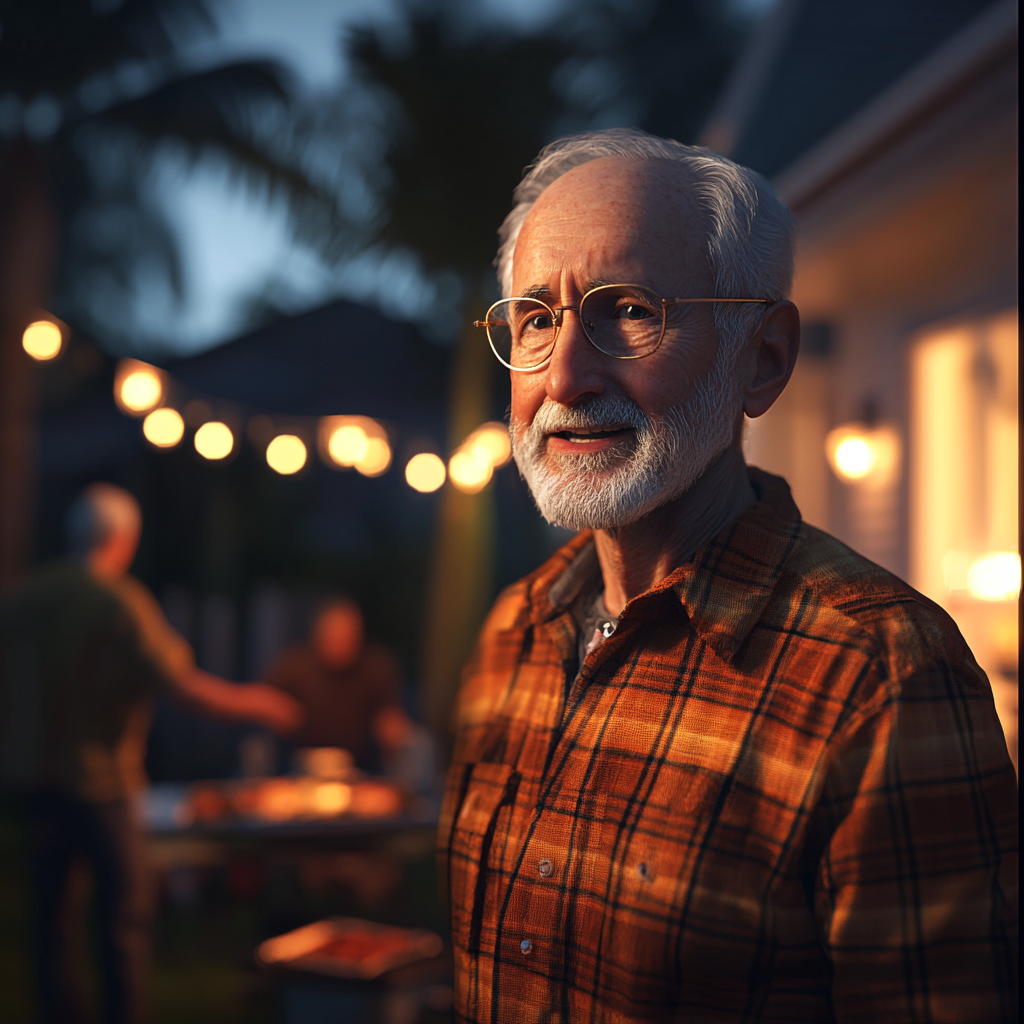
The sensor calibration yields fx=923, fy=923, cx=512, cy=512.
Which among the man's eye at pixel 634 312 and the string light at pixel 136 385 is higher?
the string light at pixel 136 385

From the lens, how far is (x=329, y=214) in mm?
7152

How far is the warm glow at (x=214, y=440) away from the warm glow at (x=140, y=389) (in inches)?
16.8

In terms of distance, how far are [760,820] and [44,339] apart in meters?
4.78

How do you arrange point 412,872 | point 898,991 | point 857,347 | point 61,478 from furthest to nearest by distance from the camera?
point 61,478 < point 412,872 < point 857,347 < point 898,991

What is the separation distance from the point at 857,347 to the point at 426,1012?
3410mm

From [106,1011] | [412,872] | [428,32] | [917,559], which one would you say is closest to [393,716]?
[412,872]

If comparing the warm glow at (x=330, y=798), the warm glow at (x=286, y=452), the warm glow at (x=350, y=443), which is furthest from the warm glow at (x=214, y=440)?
the warm glow at (x=330, y=798)

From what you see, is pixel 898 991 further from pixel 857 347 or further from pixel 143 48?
pixel 143 48

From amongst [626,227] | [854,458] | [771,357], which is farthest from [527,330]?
[854,458]

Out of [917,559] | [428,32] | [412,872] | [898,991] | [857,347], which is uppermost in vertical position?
[428,32]

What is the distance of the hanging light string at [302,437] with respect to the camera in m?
5.10

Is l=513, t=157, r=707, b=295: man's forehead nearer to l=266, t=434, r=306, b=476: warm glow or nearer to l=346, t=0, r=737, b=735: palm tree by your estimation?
l=266, t=434, r=306, b=476: warm glow

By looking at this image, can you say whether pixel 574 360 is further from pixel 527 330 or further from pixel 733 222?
pixel 733 222

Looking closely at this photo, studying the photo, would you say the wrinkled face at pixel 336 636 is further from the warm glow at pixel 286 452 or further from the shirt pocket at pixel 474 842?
the shirt pocket at pixel 474 842
